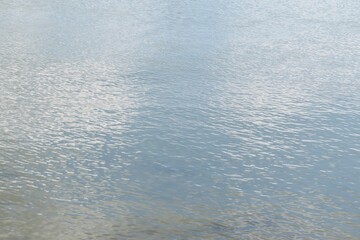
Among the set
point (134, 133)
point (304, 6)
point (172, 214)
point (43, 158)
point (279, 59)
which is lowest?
point (172, 214)

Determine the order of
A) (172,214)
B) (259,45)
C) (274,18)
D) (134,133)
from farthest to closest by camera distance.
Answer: (274,18), (259,45), (134,133), (172,214)

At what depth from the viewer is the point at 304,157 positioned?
18.9ft

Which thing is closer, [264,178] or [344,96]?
[264,178]

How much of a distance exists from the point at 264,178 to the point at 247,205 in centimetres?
49

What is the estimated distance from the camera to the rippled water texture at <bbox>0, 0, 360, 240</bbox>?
4711 mm

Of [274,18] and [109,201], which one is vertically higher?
[274,18]

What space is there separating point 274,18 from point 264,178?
563 centimetres

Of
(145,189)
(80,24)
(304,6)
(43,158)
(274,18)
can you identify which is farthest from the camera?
(304,6)

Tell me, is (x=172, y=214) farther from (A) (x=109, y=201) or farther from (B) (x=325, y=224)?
(B) (x=325, y=224)

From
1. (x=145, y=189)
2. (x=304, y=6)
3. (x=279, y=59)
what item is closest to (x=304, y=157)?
(x=145, y=189)

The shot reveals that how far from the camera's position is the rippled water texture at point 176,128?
4711 mm

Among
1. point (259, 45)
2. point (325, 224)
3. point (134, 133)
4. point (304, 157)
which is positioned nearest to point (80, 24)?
point (259, 45)

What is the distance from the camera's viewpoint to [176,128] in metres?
6.17

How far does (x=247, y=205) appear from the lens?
16.2 feet
